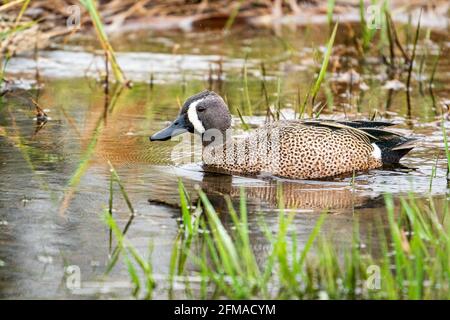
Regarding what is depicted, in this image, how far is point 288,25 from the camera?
41.2 ft

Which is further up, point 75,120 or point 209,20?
point 209,20

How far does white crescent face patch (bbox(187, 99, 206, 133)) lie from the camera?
22.5 ft

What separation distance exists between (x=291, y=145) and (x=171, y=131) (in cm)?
79

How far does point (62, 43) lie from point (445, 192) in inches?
237

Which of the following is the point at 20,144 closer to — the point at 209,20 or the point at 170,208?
the point at 170,208

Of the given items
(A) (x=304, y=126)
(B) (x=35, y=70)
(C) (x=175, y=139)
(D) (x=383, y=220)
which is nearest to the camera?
(D) (x=383, y=220)

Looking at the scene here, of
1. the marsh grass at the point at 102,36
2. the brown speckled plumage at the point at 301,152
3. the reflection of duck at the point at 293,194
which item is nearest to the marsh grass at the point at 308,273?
A: the reflection of duck at the point at 293,194

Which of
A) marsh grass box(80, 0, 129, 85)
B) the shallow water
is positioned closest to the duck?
the shallow water

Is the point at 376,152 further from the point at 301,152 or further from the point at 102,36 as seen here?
the point at 102,36

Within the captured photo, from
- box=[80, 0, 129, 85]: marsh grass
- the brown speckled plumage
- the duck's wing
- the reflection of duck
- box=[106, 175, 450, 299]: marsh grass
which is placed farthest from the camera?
box=[80, 0, 129, 85]: marsh grass

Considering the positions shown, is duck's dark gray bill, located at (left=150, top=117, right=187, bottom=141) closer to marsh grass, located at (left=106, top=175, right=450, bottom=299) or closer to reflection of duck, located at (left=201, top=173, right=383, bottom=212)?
reflection of duck, located at (left=201, top=173, right=383, bottom=212)

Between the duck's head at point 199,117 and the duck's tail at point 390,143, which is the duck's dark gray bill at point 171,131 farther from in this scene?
the duck's tail at point 390,143

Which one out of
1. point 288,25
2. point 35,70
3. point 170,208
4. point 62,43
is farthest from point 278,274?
point 288,25

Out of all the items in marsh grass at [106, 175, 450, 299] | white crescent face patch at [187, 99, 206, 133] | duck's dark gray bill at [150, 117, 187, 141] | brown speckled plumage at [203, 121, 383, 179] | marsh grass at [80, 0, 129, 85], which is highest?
marsh grass at [80, 0, 129, 85]
